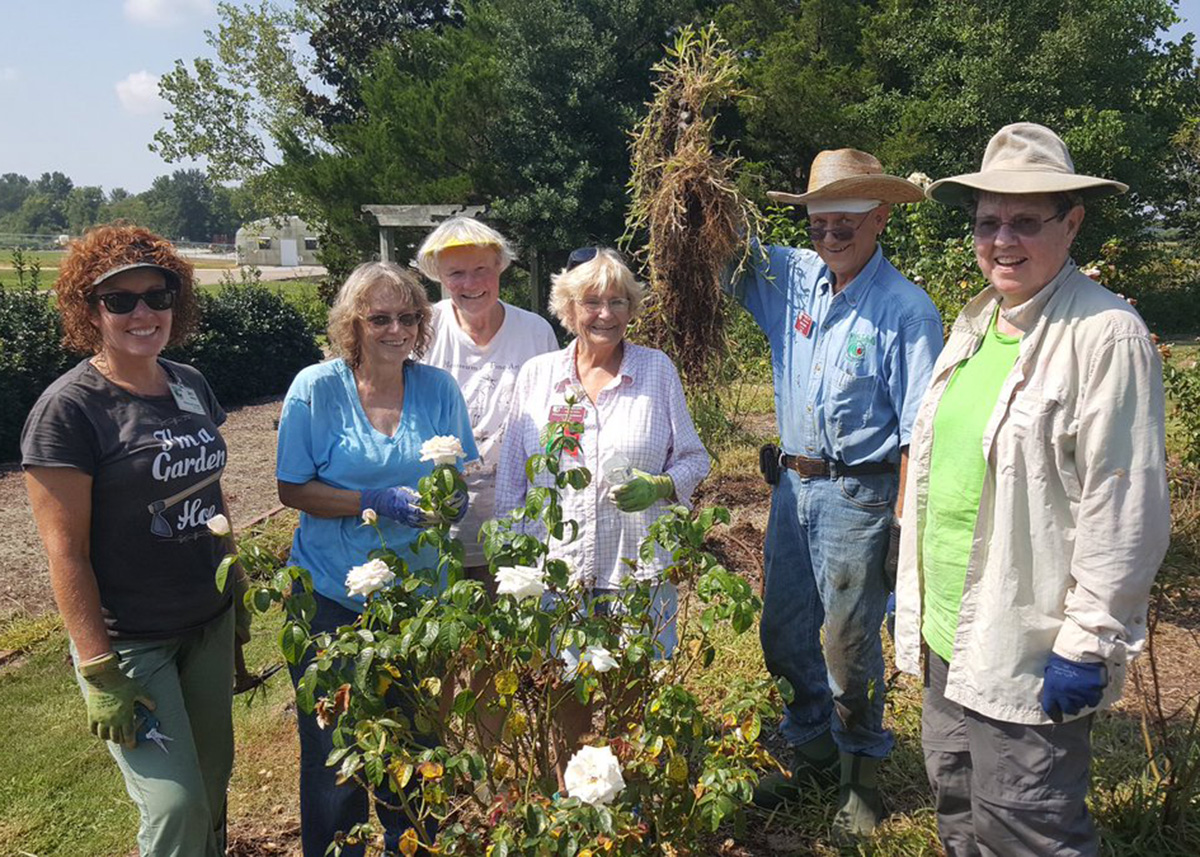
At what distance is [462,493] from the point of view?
87.9 inches

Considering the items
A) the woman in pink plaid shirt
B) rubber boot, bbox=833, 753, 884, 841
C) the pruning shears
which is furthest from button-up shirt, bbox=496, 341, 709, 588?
the pruning shears

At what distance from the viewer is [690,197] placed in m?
3.20

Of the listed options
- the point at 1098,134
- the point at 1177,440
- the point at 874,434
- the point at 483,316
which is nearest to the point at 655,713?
the point at 874,434

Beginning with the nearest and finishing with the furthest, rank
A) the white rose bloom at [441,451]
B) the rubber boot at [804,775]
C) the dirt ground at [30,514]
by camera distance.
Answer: the white rose bloom at [441,451] → the rubber boot at [804,775] → the dirt ground at [30,514]

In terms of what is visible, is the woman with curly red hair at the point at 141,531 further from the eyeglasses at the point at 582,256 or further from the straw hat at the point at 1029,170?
the straw hat at the point at 1029,170

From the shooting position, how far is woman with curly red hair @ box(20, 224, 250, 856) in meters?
2.17

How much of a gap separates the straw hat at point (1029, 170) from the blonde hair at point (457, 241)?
1.60 meters

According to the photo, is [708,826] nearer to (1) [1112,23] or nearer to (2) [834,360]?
(2) [834,360]

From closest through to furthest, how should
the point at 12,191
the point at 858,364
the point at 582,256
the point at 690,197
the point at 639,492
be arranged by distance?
the point at 639,492, the point at 858,364, the point at 582,256, the point at 690,197, the point at 12,191

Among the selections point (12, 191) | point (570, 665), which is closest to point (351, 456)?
point (570, 665)

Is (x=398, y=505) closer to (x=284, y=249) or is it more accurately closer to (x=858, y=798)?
(x=858, y=798)

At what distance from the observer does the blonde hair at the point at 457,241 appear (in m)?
3.23

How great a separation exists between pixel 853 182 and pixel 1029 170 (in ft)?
2.59

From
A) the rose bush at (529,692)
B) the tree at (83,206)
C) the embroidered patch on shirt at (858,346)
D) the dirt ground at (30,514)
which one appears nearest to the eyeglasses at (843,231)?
the embroidered patch on shirt at (858,346)
